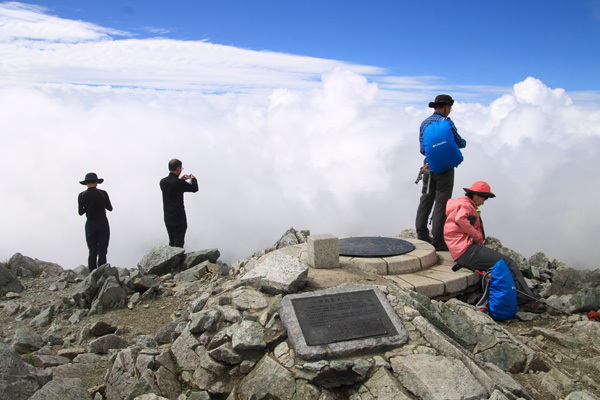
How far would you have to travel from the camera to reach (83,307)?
7.76m

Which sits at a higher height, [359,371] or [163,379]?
[359,371]

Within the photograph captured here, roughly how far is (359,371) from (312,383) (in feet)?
1.50

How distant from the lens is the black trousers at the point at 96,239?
30.0 ft

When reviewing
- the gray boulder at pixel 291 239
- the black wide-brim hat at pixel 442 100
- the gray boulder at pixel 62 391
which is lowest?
the gray boulder at pixel 62 391

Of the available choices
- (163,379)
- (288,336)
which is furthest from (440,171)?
(163,379)

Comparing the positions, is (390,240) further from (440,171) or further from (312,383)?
(312,383)

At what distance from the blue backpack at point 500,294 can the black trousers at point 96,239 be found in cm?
745

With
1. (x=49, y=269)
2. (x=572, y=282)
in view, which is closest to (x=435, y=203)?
(x=572, y=282)

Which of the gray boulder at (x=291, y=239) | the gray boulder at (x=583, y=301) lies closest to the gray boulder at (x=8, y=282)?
the gray boulder at (x=291, y=239)

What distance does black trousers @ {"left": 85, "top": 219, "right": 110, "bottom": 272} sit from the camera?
916 cm

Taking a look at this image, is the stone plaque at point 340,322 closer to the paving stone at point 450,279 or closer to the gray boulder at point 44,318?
the paving stone at point 450,279

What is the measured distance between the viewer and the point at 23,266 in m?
11.0

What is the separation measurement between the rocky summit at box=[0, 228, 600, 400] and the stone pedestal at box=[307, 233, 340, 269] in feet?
0.46

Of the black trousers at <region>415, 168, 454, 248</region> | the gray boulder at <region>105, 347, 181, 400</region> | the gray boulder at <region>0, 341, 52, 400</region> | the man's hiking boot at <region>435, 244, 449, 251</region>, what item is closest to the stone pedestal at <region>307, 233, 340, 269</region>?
the gray boulder at <region>105, 347, 181, 400</region>
